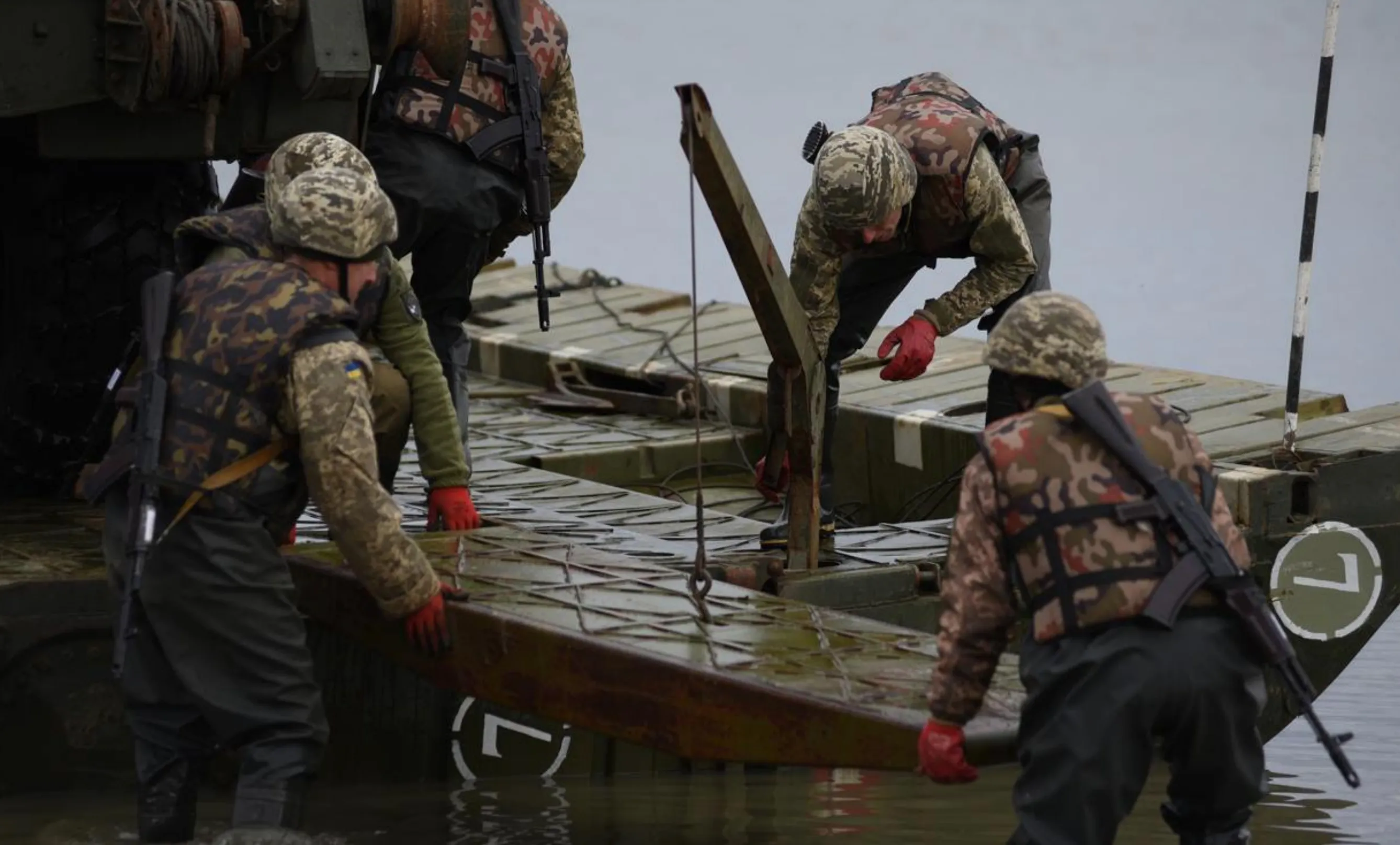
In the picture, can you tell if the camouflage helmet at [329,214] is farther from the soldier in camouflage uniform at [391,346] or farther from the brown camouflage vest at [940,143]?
the brown camouflage vest at [940,143]

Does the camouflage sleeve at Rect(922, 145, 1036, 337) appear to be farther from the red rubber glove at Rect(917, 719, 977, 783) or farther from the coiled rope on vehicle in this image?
the red rubber glove at Rect(917, 719, 977, 783)

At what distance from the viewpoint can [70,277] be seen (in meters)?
6.31

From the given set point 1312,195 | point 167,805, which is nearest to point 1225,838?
point 167,805

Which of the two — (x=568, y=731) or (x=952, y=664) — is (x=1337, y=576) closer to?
(x=568, y=731)

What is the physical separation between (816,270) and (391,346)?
135 cm

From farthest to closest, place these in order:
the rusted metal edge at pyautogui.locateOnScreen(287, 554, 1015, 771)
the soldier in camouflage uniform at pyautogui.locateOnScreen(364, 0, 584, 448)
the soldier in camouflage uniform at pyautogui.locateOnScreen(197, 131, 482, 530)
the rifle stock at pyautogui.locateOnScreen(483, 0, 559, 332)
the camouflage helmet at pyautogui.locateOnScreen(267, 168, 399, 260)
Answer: the rifle stock at pyautogui.locateOnScreen(483, 0, 559, 332) < the soldier in camouflage uniform at pyautogui.locateOnScreen(364, 0, 584, 448) < the soldier in camouflage uniform at pyautogui.locateOnScreen(197, 131, 482, 530) < the camouflage helmet at pyautogui.locateOnScreen(267, 168, 399, 260) < the rusted metal edge at pyautogui.locateOnScreen(287, 554, 1015, 771)

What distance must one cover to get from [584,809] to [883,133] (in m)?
1.77

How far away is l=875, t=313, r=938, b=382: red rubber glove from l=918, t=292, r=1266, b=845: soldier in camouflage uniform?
1915 mm

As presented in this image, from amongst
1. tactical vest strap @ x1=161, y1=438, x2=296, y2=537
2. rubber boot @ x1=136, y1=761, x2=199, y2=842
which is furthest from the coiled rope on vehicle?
rubber boot @ x1=136, y1=761, x2=199, y2=842

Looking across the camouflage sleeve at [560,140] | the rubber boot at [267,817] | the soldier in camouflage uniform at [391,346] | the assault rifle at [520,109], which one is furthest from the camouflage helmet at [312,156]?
the rubber boot at [267,817]

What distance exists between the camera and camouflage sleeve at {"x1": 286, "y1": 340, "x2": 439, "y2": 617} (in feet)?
15.2

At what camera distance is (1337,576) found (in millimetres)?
6734

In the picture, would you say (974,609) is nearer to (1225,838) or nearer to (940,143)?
(1225,838)

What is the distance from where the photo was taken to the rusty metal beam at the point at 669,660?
4492mm
